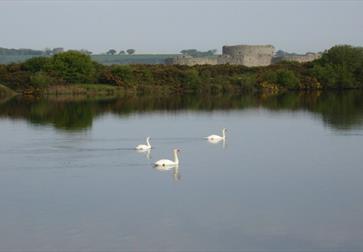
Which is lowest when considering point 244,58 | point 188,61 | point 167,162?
point 167,162

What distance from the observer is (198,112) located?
106ft

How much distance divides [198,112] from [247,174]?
1614 centimetres

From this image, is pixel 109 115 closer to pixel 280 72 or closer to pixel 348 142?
pixel 348 142

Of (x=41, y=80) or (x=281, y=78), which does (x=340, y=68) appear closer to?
(x=281, y=78)

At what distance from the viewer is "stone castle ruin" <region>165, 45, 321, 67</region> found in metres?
61.6

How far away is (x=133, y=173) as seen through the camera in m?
16.5

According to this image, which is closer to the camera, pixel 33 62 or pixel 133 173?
pixel 133 173

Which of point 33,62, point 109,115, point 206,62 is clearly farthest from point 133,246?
point 206,62

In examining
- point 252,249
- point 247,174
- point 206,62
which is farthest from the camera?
point 206,62

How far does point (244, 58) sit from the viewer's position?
63469mm

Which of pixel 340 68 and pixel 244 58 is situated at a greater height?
pixel 244 58

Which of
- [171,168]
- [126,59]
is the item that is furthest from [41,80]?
[126,59]

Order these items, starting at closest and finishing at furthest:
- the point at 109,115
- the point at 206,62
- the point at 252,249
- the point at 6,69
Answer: the point at 252,249
the point at 109,115
the point at 6,69
the point at 206,62

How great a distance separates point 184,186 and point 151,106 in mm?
21384
